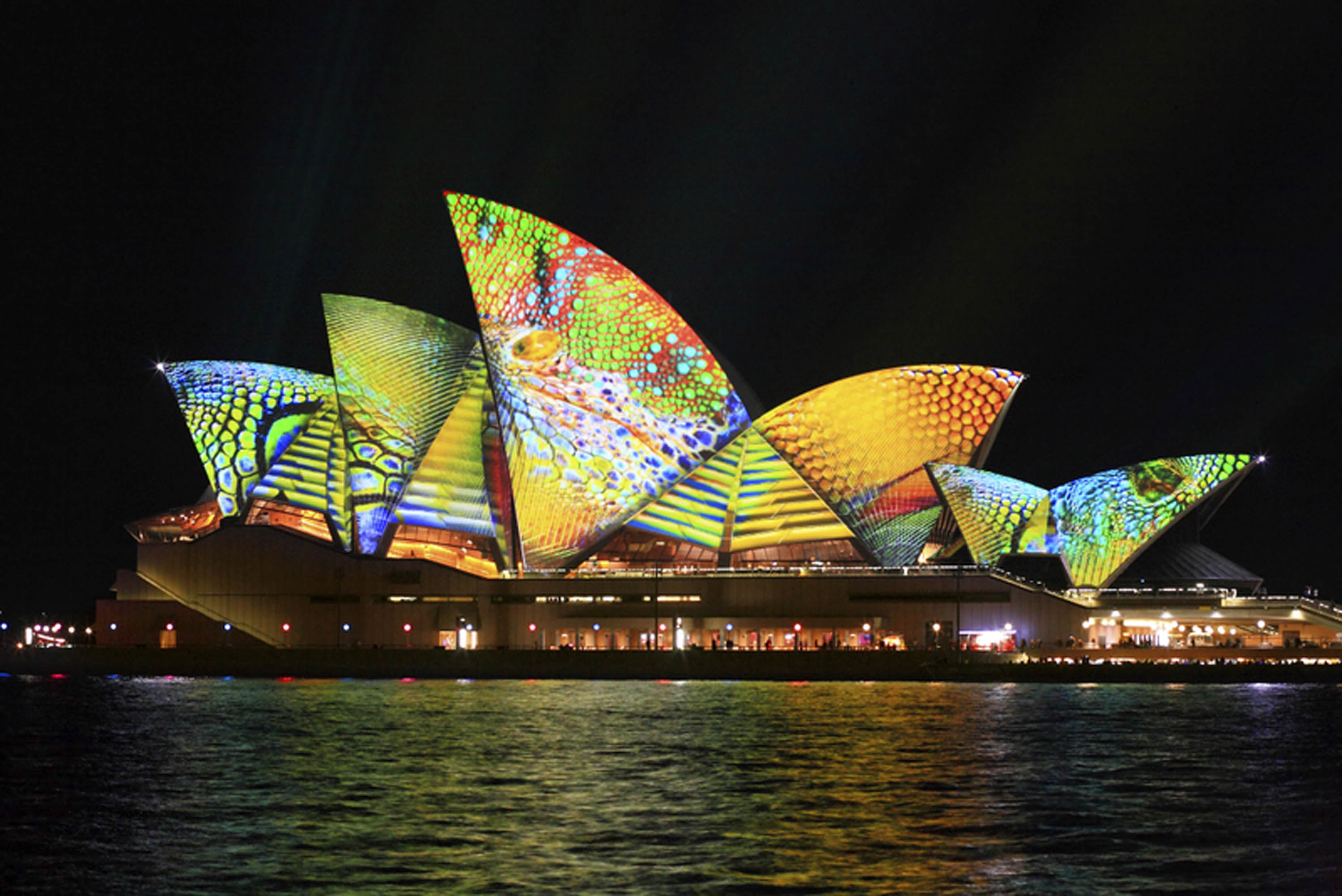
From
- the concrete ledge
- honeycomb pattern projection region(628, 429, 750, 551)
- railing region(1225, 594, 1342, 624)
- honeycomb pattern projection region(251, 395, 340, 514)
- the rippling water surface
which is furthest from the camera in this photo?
railing region(1225, 594, 1342, 624)

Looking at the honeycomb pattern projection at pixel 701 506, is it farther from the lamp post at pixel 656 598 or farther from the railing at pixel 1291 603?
the railing at pixel 1291 603

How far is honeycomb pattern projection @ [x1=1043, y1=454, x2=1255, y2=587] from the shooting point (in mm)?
67062

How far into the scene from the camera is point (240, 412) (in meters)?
69.4

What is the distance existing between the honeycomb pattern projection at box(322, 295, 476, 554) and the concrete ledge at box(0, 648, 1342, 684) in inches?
302

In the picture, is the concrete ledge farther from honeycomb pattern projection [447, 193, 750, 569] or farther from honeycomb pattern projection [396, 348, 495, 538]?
honeycomb pattern projection [447, 193, 750, 569]

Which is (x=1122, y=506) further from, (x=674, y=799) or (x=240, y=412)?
(x=674, y=799)

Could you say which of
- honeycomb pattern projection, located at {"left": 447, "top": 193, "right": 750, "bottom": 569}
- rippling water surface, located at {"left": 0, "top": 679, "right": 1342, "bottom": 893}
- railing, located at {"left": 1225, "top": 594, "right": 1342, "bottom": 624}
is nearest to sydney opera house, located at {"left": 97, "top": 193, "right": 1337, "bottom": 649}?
honeycomb pattern projection, located at {"left": 447, "top": 193, "right": 750, "bottom": 569}

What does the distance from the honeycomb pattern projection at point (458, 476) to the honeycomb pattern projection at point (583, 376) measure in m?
2.65

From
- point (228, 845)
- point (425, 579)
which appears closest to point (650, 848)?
point (228, 845)

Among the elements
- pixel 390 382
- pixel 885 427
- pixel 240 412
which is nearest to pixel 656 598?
pixel 885 427

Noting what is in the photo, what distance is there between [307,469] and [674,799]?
4760 cm

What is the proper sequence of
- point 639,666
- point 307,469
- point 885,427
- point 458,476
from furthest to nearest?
point 307,469 < point 458,476 < point 639,666 < point 885,427

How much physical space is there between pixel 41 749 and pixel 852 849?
834 inches

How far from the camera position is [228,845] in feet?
72.9
